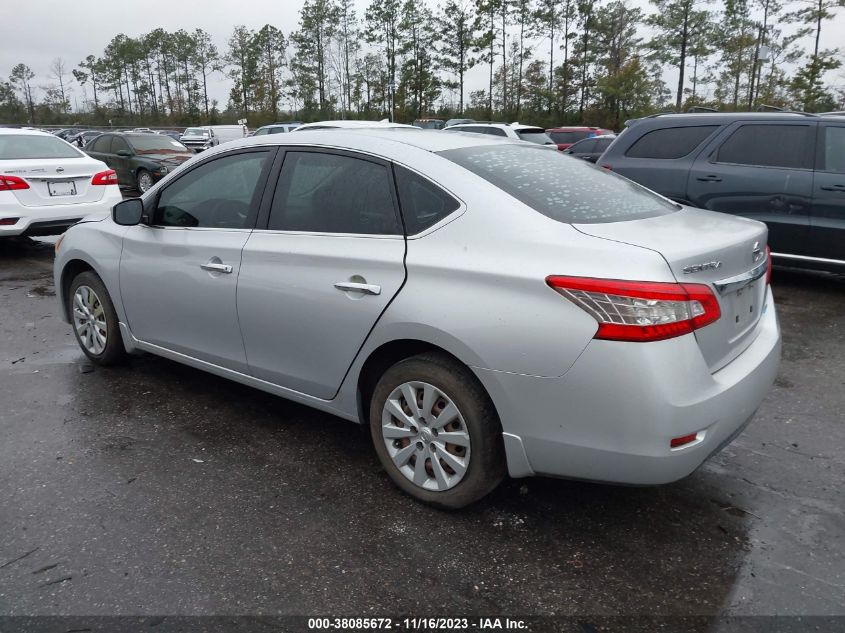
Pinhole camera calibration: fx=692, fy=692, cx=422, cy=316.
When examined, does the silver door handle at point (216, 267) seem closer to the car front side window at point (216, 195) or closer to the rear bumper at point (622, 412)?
the car front side window at point (216, 195)

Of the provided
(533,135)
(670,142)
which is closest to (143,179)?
(533,135)

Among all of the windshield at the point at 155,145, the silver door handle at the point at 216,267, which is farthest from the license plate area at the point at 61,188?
the windshield at the point at 155,145

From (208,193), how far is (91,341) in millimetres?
1632

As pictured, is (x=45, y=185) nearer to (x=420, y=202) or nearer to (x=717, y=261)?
(x=420, y=202)

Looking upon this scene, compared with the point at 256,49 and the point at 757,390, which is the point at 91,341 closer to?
the point at 757,390

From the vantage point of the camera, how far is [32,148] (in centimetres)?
927

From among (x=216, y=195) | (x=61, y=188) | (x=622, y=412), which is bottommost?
(x=622, y=412)

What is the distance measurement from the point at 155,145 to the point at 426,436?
1569 cm

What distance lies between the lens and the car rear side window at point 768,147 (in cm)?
668

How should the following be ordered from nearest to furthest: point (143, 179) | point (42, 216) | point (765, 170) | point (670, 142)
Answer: point (765, 170) → point (670, 142) → point (42, 216) → point (143, 179)

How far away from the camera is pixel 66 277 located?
4930mm

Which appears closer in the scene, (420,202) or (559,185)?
(420,202)

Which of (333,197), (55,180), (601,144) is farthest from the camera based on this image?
(601,144)

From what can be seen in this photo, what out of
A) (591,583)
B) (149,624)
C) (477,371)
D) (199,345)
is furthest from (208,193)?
(591,583)
